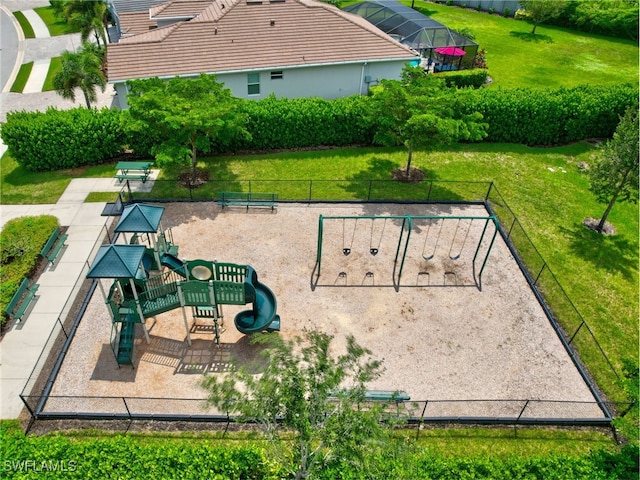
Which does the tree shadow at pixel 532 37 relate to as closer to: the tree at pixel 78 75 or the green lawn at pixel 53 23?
the tree at pixel 78 75

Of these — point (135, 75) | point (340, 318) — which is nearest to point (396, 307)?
point (340, 318)

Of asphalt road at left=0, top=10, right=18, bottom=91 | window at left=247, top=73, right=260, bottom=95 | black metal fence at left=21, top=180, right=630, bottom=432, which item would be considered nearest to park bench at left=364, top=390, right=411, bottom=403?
black metal fence at left=21, top=180, right=630, bottom=432

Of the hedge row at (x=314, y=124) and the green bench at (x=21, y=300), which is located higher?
the hedge row at (x=314, y=124)

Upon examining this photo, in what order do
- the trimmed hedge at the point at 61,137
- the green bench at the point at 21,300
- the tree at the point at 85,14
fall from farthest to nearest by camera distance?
the tree at the point at 85,14 → the trimmed hedge at the point at 61,137 → the green bench at the point at 21,300

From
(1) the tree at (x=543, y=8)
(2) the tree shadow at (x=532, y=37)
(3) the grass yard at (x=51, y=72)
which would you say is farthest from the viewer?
(2) the tree shadow at (x=532, y=37)

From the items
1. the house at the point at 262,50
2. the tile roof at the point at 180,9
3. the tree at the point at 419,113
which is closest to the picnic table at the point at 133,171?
the house at the point at 262,50

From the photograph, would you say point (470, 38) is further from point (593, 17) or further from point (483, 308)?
point (483, 308)

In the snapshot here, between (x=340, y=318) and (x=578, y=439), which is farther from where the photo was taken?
(x=340, y=318)
